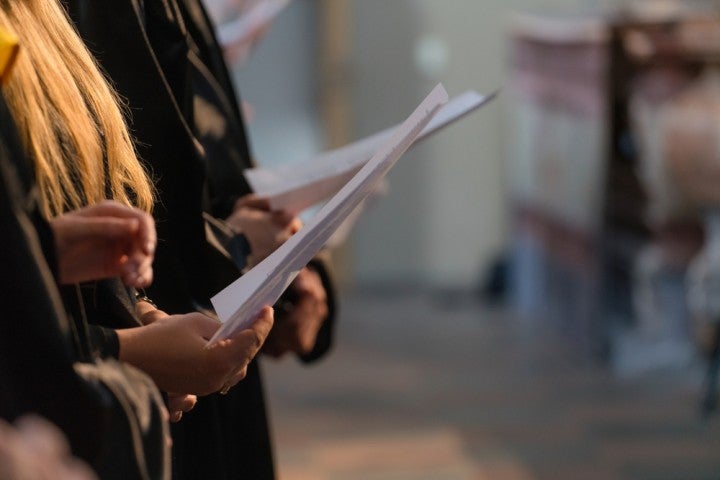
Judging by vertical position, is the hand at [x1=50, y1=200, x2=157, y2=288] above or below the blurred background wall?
above

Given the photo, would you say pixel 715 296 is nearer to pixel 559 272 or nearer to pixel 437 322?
pixel 559 272

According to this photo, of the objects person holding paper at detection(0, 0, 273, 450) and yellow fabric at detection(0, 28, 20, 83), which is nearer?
yellow fabric at detection(0, 28, 20, 83)

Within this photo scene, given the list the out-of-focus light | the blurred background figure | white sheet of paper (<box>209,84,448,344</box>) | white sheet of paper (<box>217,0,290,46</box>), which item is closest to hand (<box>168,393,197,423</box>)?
white sheet of paper (<box>209,84,448,344</box>)

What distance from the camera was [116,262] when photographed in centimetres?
88

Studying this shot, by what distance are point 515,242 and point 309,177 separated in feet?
15.6

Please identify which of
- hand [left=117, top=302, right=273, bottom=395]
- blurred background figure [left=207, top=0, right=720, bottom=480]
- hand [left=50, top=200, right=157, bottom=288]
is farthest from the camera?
blurred background figure [left=207, top=0, right=720, bottom=480]

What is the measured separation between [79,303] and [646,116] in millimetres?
3901

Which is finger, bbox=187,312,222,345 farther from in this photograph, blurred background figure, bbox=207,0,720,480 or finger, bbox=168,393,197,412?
blurred background figure, bbox=207,0,720,480

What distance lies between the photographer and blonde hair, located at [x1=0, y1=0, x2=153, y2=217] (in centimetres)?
89

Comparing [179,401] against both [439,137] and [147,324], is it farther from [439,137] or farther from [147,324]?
[439,137]

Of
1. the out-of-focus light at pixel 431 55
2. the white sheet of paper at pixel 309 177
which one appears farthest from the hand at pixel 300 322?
the out-of-focus light at pixel 431 55

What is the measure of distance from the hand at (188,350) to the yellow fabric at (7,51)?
27 cm

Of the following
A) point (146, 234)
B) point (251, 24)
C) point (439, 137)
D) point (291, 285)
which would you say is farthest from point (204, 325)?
point (439, 137)

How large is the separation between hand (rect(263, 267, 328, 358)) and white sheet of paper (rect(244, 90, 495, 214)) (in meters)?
0.12
